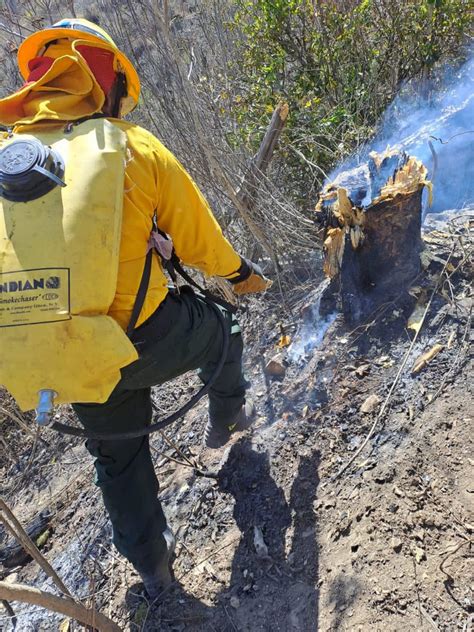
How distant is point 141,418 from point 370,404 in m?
1.08

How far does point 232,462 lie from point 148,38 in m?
3.28

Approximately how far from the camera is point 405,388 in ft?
7.34

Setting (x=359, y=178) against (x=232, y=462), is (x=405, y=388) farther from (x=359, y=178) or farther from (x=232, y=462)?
(x=359, y=178)

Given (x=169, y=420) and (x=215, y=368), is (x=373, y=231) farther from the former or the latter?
(x=169, y=420)

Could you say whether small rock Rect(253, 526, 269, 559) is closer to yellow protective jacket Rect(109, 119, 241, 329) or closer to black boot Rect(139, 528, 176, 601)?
black boot Rect(139, 528, 176, 601)

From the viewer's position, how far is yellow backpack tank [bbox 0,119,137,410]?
4.73ft

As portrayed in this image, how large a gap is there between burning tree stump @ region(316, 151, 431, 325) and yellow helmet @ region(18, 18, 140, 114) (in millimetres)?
1129

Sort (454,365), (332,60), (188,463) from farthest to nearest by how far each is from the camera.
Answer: (332,60), (188,463), (454,365)

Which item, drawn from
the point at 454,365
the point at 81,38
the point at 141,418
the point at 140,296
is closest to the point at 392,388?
the point at 454,365

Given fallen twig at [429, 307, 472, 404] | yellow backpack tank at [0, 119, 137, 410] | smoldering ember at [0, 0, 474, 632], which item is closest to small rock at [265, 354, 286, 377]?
smoldering ember at [0, 0, 474, 632]

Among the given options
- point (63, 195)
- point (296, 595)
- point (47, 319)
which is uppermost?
point (63, 195)

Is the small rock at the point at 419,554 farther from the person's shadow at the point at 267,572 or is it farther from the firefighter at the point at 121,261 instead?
the firefighter at the point at 121,261

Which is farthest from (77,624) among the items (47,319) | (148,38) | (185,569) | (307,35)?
(307,35)

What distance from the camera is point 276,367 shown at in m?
2.90
